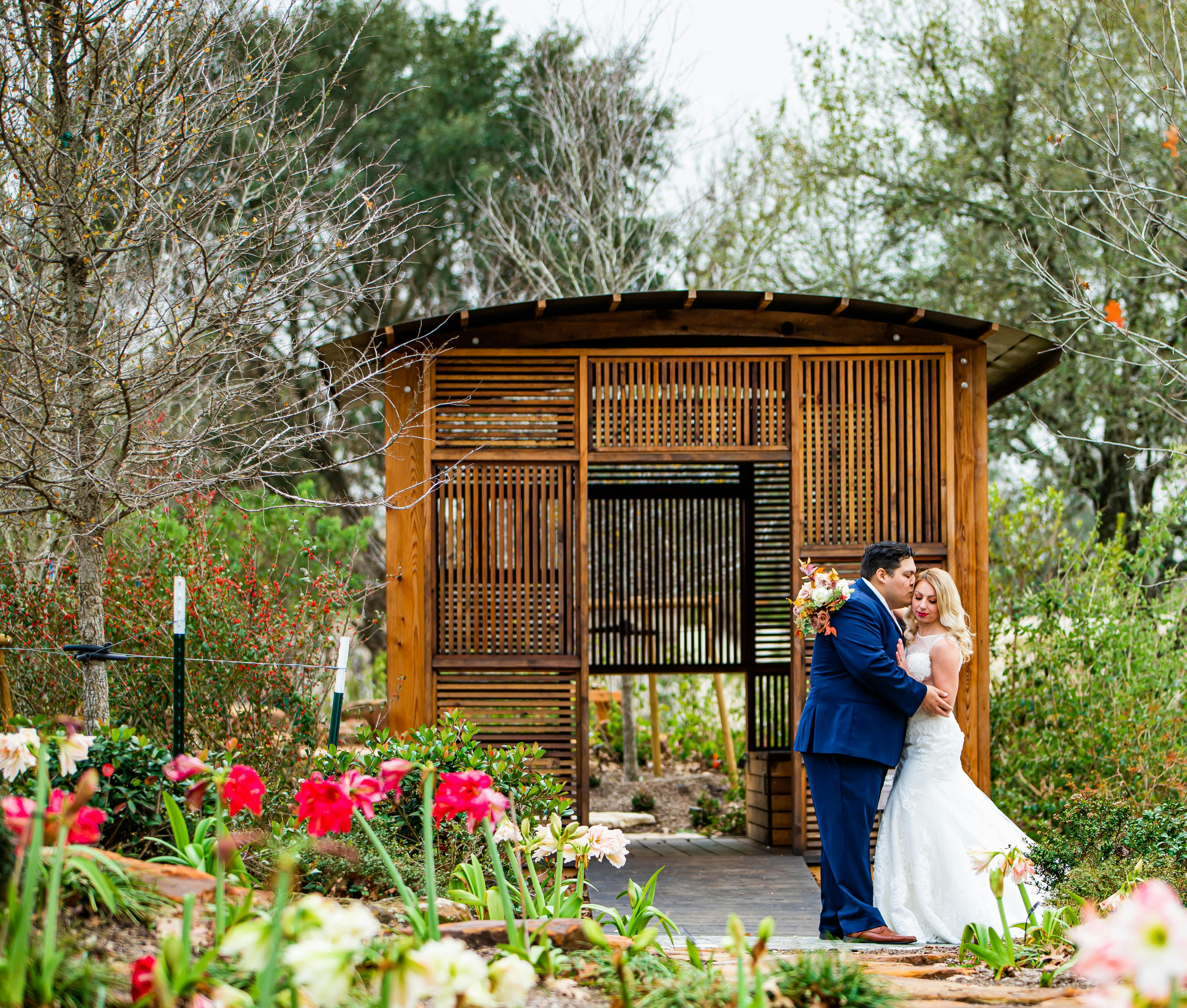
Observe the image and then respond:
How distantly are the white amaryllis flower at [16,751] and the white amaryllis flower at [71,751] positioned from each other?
0.15 meters

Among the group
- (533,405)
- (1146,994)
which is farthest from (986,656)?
(1146,994)

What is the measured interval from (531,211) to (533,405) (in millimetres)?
8286

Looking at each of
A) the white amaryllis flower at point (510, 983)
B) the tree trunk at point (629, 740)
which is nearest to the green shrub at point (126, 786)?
the white amaryllis flower at point (510, 983)

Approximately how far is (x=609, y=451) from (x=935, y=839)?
3119 millimetres

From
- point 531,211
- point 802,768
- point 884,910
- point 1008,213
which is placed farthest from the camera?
point 531,211

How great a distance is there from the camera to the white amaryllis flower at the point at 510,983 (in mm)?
2211

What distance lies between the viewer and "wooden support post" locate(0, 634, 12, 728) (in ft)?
16.8

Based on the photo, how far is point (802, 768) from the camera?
716cm

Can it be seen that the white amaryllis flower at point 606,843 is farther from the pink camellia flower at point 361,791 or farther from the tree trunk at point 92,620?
the tree trunk at point 92,620

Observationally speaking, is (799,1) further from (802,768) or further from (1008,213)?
(802,768)

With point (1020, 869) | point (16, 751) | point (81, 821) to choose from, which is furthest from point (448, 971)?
point (1020, 869)

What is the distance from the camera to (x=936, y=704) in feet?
17.6

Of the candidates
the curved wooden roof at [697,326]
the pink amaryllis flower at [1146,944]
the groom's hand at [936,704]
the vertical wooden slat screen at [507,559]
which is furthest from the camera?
the vertical wooden slat screen at [507,559]

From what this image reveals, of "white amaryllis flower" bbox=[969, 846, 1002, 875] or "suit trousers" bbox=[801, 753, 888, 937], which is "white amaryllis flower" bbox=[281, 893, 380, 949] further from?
"suit trousers" bbox=[801, 753, 888, 937]
